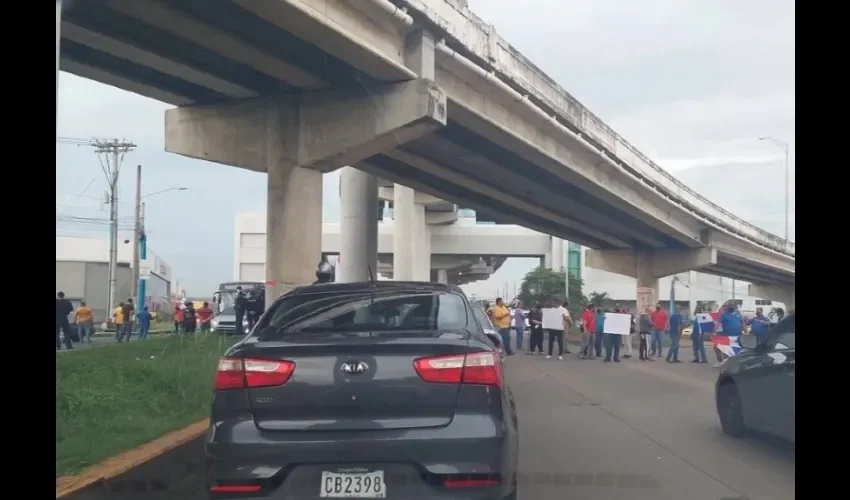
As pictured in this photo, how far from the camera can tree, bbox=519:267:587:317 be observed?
215 ft

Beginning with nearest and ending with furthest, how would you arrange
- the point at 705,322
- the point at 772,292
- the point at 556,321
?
the point at 705,322
the point at 556,321
the point at 772,292

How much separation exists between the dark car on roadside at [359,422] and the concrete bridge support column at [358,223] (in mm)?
27943

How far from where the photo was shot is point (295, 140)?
2014 cm

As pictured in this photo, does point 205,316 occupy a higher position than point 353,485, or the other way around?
point 353,485

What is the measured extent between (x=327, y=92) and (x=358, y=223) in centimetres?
1431

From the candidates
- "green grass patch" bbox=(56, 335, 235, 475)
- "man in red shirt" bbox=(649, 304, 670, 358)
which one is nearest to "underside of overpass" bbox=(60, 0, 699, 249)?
"green grass patch" bbox=(56, 335, 235, 475)

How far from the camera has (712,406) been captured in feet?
42.9

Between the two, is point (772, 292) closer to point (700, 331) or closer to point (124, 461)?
point (700, 331)

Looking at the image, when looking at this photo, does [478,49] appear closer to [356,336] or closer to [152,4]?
[152,4]

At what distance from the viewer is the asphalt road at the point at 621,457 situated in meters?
7.23

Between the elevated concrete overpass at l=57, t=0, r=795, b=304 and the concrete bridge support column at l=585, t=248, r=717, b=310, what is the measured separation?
17.4 m

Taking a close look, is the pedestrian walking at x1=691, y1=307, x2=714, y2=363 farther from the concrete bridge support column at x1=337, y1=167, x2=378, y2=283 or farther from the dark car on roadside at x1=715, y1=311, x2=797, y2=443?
the concrete bridge support column at x1=337, y1=167, x2=378, y2=283

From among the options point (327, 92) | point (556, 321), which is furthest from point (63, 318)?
point (556, 321)

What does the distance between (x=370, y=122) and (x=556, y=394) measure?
24.9 feet
